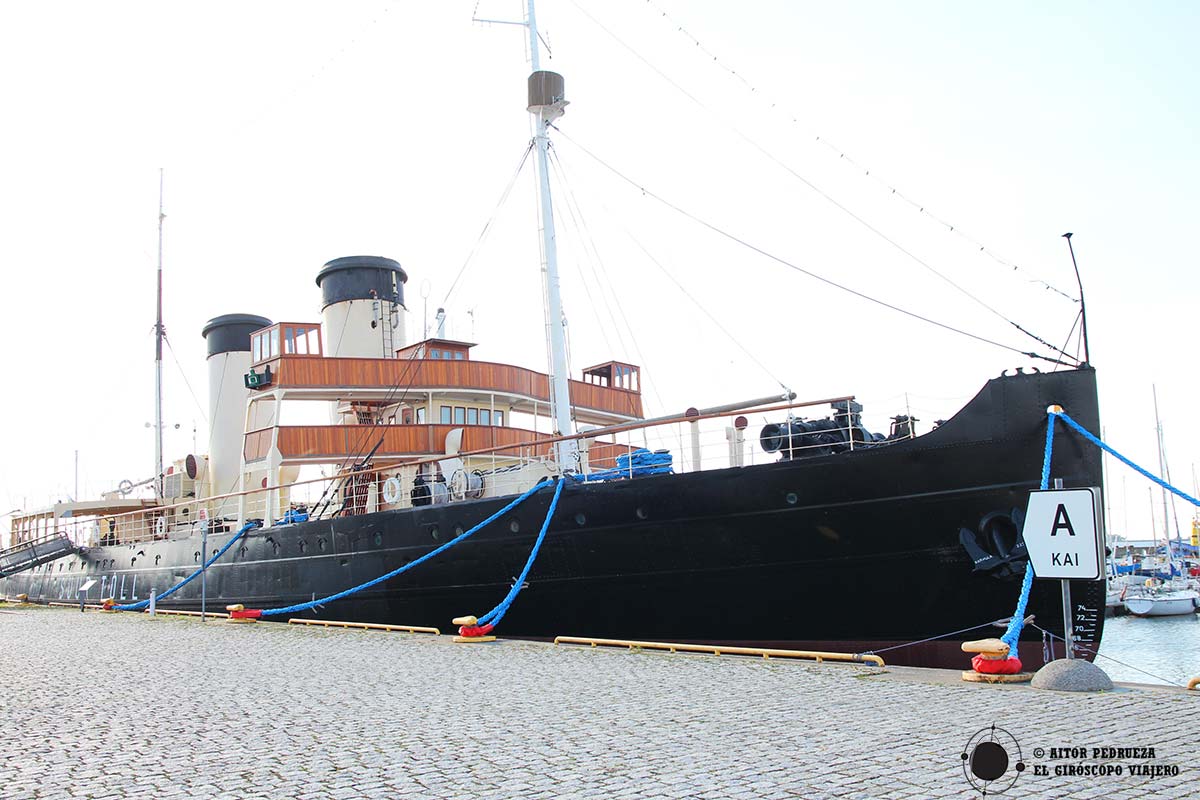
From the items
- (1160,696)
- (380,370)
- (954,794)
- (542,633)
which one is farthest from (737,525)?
(380,370)

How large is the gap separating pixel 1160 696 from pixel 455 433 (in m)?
14.7

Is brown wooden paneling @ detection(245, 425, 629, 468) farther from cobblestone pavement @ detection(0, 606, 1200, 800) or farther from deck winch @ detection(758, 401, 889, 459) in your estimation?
cobblestone pavement @ detection(0, 606, 1200, 800)

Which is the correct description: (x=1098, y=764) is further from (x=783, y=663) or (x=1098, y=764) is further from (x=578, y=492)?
(x=578, y=492)

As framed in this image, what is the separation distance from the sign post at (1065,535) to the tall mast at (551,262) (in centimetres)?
872

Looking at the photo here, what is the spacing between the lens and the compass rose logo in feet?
17.6

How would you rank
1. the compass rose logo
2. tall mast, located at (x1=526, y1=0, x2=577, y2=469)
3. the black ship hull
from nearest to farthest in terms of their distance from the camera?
the compass rose logo < the black ship hull < tall mast, located at (x1=526, y1=0, x2=577, y2=469)

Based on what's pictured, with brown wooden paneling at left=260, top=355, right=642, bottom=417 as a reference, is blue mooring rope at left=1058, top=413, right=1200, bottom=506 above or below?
below

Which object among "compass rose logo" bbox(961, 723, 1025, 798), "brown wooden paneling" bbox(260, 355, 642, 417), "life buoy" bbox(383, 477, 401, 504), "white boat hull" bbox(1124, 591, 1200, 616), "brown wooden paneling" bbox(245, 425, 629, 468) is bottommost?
"white boat hull" bbox(1124, 591, 1200, 616)

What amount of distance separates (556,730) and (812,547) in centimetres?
602

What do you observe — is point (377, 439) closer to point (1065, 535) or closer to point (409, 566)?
point (409, 566)

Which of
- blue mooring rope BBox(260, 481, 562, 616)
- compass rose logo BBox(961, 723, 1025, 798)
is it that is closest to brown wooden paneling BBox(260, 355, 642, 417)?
blue mooring rope BBox(260, 481, 562, 616)

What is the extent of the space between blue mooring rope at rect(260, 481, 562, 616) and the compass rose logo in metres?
8.78

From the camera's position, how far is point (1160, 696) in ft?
25.5

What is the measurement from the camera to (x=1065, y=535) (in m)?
7.92
